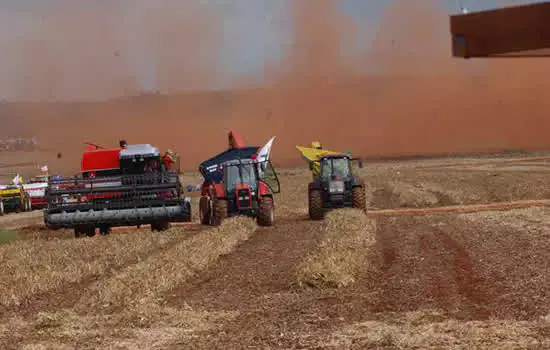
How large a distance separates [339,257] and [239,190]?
37.7ft

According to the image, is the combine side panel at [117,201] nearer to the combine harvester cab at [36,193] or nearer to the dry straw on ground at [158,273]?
the dry straw on ground at [158,273]

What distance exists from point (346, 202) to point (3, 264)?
14.1 m

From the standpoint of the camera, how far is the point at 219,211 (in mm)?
24547

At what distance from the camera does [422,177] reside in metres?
53.5

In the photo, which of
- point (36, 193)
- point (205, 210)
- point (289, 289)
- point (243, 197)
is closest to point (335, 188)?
point (243, 197)

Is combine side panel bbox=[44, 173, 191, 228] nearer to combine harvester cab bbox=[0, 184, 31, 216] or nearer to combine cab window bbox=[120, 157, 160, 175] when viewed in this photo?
Answer: combine cab window bbox=[120, 157, 160, 175]

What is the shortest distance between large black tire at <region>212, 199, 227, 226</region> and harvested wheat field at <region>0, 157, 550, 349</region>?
2.10 meters

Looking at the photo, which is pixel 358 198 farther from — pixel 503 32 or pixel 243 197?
pixel 503 32

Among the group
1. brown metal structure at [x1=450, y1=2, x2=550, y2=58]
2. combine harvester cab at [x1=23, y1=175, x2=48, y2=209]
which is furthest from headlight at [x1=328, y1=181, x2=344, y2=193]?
combine harvester cab at [x1=23, y1=175, x2=48, y2=209]

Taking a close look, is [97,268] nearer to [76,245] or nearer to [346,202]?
[76,245]

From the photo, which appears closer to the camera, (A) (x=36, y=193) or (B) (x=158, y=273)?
(B) (x=158, y=273)

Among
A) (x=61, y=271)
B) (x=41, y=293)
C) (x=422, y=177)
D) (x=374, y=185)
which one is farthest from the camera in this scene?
(x=422, y=177)

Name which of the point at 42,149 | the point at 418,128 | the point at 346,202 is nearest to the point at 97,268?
the point at 346,202

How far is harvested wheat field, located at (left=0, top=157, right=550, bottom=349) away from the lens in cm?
833
